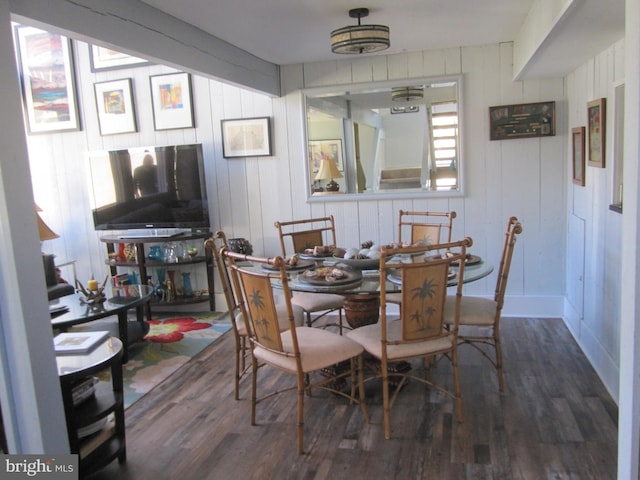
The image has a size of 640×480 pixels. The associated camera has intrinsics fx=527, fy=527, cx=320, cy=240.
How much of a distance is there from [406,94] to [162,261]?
259cm

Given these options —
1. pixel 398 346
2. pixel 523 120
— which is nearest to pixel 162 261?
pixel 398 346

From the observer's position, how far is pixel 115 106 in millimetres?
4949

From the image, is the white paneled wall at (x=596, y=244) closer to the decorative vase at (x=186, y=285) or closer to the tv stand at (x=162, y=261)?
the tv stand at (x=162, y=261)

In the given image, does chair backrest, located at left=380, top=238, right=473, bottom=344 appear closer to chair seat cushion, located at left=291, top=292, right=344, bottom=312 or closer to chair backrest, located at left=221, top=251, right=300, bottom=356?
chair backrest, located at left=221, top=251, right=300, bottom=356

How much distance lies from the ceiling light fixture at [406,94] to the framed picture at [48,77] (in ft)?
9.94

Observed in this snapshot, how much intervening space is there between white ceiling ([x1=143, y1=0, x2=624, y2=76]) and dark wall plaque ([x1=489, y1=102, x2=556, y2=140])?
305mm

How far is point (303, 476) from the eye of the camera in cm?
225

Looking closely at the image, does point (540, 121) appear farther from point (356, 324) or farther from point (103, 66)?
point (103, 66)

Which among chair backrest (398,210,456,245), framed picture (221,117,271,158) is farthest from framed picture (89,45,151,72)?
chair backrest (398,210,456,245)

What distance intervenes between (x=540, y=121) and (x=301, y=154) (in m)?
1.93

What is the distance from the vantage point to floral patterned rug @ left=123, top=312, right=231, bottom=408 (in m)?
3.34

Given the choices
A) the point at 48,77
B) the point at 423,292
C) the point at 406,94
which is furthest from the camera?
the point at 48,77

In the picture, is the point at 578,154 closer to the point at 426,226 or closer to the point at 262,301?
the point at 426,226

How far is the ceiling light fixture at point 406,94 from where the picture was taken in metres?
4.27
